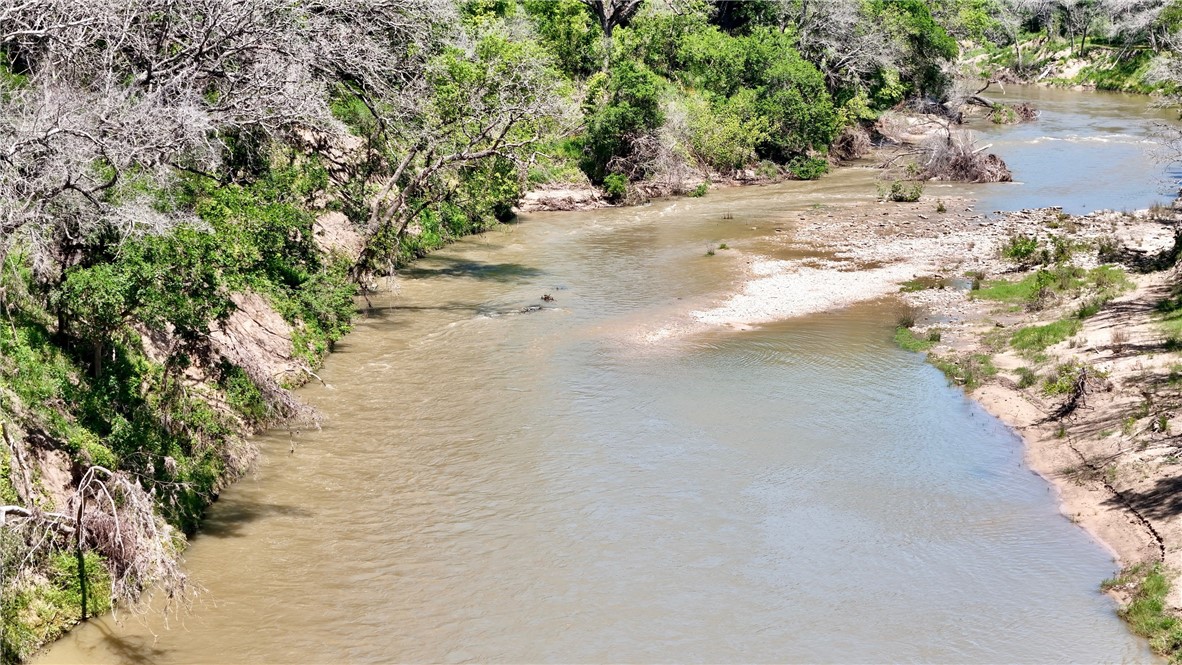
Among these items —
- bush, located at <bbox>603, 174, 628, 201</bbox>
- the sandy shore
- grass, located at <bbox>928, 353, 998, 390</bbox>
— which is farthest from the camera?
bush, located at <bbox>603, 174, 628, 201</bbox>

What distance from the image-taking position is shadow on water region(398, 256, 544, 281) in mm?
29359

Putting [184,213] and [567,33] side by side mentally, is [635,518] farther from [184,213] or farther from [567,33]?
[567,33]

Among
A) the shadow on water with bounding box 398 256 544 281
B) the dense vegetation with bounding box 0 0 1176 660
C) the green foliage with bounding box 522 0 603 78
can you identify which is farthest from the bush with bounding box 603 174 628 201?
the shadow on water with bounding box 398 256 544 281

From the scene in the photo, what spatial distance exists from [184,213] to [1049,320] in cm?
1778

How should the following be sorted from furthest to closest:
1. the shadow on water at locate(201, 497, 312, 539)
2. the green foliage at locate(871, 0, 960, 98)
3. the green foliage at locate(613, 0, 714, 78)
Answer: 1. the green foliage at locate(871, 0, 960, 98)
2. the green foliage at locate(613, 0, 714, 78)
3. the shadow on water at locate(201, 497, 312, 539)

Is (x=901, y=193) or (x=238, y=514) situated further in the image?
(x=901, y=193)

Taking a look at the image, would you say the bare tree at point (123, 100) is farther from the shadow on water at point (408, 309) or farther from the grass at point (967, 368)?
the grass at point (967, 368)

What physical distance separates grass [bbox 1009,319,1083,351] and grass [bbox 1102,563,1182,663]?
855 centimetres

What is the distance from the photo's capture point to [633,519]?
15.3 metres

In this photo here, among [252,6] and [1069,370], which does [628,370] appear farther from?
[252,6]

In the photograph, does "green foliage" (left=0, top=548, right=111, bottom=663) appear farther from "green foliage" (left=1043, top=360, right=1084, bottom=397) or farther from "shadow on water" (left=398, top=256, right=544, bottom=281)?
"shadow on water" (left=398, top=256, right=544, bottom=281)

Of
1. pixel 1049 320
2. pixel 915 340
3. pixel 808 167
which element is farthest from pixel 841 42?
pixel 915 340

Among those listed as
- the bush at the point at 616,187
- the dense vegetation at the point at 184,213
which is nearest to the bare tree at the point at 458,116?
the dense vegetation at the point at 184,213

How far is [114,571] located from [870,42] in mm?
47193
